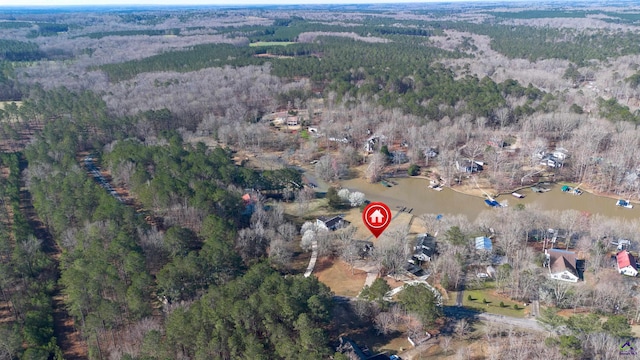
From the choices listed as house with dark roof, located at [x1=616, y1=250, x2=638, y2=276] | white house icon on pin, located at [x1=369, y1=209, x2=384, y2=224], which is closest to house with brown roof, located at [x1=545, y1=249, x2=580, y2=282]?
house with dark roof, located at [x1=616, y1=250, x2=638, y2=276]

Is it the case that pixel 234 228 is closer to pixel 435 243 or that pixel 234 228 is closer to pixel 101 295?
pixel 101 295

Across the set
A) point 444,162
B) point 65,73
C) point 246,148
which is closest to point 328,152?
point 246,148

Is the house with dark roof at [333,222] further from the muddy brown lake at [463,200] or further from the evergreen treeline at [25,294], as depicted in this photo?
the evergreen treeline at [25,294]

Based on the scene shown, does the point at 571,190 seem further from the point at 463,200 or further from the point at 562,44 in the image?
the point at 562,44

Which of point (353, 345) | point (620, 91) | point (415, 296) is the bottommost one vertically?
point (353, 345)

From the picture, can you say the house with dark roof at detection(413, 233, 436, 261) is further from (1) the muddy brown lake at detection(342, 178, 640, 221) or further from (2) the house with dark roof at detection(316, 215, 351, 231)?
(1) the muddy brown lake at detection(342, 178, 640, 221)
